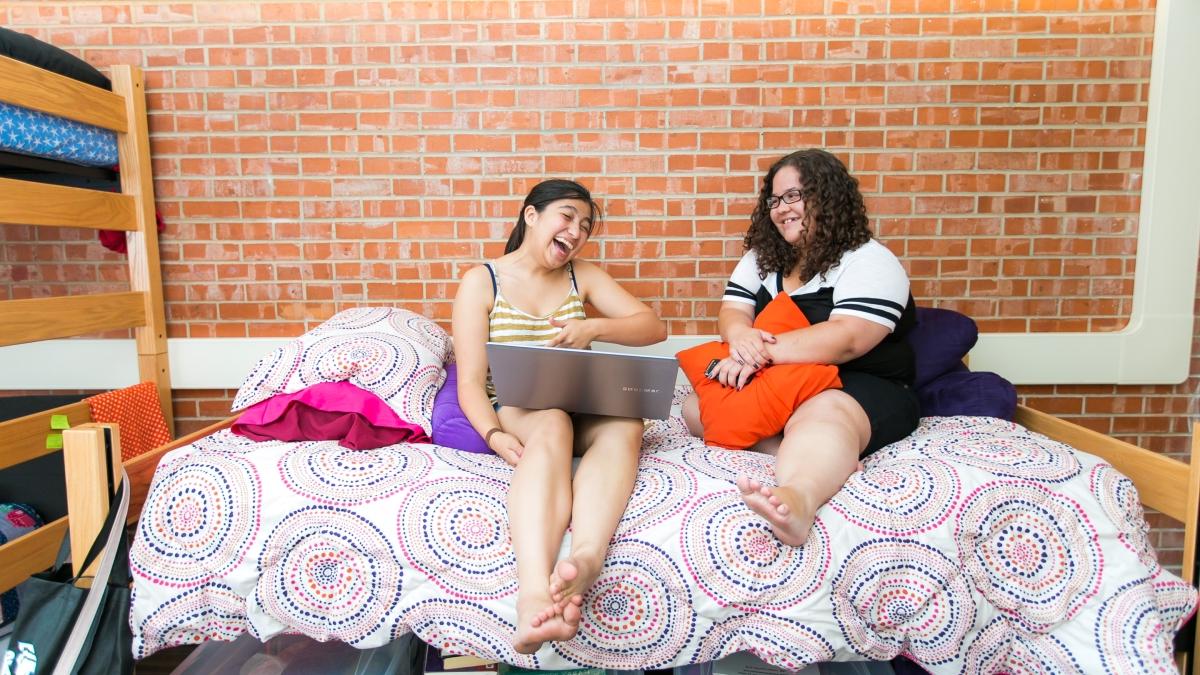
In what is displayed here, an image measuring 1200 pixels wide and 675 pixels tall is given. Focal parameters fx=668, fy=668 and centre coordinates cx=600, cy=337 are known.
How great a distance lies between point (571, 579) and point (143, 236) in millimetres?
1973

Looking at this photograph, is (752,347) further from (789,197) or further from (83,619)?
(83,619)

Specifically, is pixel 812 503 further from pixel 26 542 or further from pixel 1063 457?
→ pixel 26 542

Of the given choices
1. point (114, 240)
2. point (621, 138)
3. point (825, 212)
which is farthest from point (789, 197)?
point (114, 240)

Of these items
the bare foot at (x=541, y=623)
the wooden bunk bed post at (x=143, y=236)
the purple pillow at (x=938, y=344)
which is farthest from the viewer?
the wooden bunk bed post at (x=143, y=236)

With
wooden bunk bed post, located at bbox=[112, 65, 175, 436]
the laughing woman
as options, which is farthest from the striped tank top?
wooden bunk bed post, located at bbox=[112, 65, 175, 436]

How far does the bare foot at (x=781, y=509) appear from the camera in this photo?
1233 mm

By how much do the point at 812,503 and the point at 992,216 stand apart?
1.59 meters

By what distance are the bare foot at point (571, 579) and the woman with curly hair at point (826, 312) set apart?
0.47 meters

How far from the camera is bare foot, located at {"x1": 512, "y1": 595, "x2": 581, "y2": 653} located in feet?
3.77

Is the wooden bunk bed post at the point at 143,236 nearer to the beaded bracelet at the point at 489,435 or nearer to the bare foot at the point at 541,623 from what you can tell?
the beaded bracelet at the point at 489,435

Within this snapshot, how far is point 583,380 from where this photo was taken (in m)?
1.46

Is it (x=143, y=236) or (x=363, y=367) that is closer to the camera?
(x=363, y=367)

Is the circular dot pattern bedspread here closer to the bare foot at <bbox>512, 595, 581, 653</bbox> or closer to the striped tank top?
the bare foot at <bbox>512, 595, 581, 653</bbox>

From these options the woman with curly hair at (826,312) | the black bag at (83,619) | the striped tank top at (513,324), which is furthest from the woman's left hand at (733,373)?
the black bag at (83,619)
